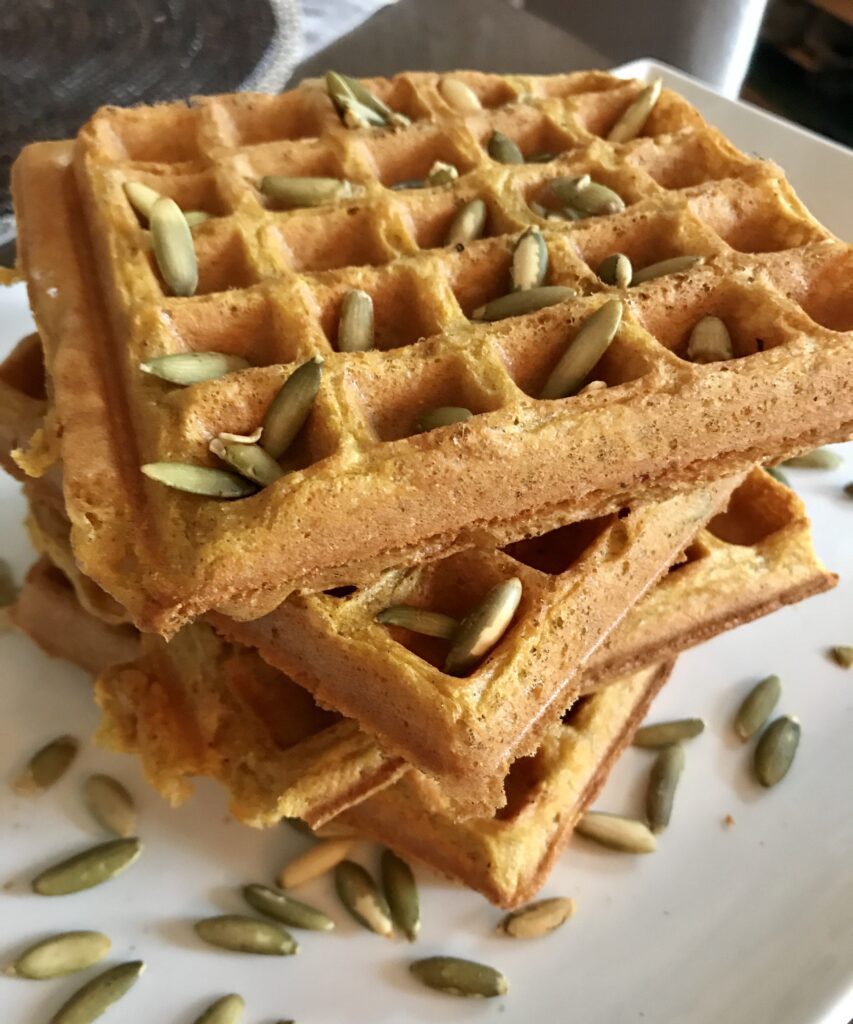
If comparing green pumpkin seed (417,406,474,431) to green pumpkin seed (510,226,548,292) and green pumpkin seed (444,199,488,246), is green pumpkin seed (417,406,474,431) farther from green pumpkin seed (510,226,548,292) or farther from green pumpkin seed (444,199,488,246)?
green pumpkin seed (444,199,488,246)

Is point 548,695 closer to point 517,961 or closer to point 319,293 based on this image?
point 517,961

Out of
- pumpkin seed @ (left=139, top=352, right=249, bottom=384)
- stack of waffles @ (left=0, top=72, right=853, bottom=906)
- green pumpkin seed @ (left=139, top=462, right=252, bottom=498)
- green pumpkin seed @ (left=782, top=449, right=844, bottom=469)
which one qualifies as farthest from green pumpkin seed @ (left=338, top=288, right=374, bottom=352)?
green pumpkin seed @ (left=782, top=449, right=844, bottom=469)

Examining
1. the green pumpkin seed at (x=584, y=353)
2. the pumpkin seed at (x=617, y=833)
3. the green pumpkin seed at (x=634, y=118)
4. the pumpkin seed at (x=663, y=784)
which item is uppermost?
the green pumpkin seed at (x=634, y=118)

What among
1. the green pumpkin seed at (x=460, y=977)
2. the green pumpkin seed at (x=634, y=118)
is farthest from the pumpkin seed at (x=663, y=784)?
the green pumpkin seed at (x=634, y=118)

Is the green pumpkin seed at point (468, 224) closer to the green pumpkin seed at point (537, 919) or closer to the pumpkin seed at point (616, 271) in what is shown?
the pumpkin seed at point (616, 271)

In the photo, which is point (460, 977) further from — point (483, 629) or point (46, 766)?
point (46, 766)

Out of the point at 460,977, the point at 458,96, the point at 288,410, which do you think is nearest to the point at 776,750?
the point at 460,977

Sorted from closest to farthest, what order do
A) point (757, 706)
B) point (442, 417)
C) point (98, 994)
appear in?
point (442, 417) < point (98, 994) < point (757, 706)
